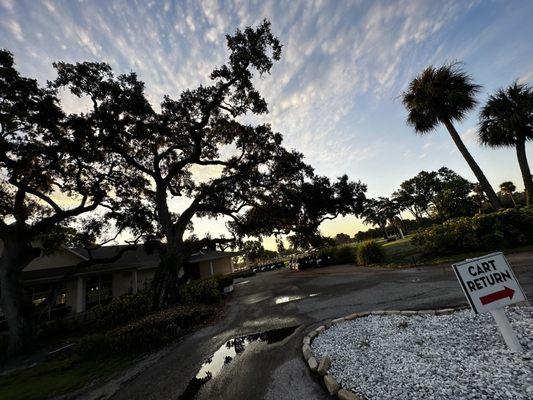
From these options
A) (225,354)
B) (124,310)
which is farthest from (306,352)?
(124,310)

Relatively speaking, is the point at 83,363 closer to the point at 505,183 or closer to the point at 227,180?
the point at 227,180

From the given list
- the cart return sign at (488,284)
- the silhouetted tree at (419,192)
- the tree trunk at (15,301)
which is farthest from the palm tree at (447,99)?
the silhouetted tree at (419,192)

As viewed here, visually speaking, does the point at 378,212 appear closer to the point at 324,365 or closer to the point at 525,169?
the point at 525,169

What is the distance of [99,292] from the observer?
18703mm

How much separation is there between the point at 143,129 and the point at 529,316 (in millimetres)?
14863

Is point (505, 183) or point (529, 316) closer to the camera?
point (529, 316)

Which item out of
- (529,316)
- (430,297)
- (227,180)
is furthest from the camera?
(227,180)

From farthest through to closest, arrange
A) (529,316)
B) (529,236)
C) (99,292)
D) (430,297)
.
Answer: (99,292), (529,236), (430,297), (529,316)

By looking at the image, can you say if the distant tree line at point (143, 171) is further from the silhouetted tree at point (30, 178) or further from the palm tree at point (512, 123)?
the palm tree at point (512, 123)

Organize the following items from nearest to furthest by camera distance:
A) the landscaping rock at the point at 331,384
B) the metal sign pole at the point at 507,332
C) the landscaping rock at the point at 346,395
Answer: the landscaping rock at the point at 346,395 → the metal sign pole at the point at 507,332 → the landscaping rock at the point at 331,384

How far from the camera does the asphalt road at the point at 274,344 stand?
3898 millimetres

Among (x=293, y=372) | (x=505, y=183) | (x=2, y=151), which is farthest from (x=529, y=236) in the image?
(x=505, y=183)

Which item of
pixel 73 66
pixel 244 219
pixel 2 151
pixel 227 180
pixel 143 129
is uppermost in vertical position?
pixel 73 66

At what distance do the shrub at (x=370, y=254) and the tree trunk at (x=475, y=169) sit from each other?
705 centimetres
